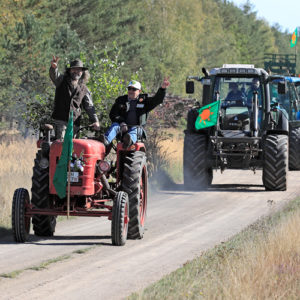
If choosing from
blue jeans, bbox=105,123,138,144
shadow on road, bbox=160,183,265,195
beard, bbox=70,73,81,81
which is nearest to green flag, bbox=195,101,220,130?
shadow on road, bbox=160,183,265,195

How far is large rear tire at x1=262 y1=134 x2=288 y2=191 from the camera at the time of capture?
754 inches

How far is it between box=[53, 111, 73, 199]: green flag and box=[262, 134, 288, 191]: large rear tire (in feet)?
30.3

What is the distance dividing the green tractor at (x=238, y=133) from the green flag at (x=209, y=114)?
0.02m

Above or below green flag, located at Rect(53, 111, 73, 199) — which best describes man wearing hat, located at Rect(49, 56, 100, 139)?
above

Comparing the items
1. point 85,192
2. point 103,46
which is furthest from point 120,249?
point 103,46

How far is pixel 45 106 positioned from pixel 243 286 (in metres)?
12.2

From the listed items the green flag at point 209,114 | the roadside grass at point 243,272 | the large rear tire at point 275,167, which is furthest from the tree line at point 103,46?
the roadside grass at point 243,272

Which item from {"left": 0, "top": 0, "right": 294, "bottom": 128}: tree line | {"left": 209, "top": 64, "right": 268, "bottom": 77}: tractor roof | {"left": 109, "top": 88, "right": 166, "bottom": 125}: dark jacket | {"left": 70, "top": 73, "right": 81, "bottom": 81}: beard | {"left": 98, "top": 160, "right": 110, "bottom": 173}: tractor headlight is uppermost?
{"left": 0, "top": 0, "right": 294, "bottom": 128}: tree line

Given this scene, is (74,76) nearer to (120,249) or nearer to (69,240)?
(69,240)

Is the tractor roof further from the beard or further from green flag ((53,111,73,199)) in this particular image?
green flag ((53,111,73,199))

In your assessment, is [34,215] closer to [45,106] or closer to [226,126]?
[45,106]

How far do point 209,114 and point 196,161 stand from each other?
3.92 ft

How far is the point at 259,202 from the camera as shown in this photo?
16.9 m

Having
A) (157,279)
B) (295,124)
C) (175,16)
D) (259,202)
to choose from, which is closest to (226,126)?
(259,202)
